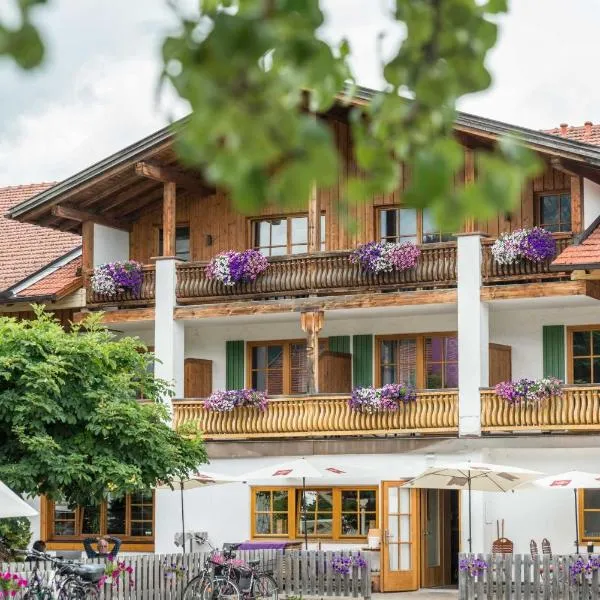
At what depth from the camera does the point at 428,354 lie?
28.2 metres

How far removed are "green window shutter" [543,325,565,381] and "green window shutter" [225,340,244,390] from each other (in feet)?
19.5

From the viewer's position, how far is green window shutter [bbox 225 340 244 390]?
29766 millimetres

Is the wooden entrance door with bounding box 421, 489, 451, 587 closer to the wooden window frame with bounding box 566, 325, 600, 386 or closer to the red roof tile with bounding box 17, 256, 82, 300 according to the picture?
the wooden window frame with bounding box 566, 325, 600, 386

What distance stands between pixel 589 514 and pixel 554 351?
291 cm

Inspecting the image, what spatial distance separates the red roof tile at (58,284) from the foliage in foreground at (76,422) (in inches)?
285

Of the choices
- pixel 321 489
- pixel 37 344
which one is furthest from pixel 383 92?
pixel 321 489

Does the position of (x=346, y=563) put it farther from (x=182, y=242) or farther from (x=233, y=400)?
(x=182, y=242)

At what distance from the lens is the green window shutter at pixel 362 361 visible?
2862cm

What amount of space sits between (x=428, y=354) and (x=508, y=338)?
4.96 feet

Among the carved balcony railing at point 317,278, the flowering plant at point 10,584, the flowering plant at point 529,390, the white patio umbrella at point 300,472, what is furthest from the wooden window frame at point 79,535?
the flowering plant at point 10,584

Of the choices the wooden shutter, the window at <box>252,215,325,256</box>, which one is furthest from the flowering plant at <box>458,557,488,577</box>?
the wooden shutter

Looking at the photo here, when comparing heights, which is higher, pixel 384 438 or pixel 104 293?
pixel 104 293

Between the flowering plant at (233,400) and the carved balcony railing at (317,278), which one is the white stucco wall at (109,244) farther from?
the flowering plant at (233,400)

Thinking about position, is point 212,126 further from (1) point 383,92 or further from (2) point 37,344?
(2) point 37,344
